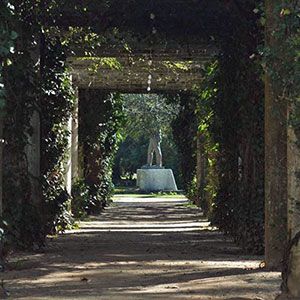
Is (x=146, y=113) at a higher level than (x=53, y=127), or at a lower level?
higher

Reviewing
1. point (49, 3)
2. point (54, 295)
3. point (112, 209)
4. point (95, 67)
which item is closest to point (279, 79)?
point (54, 295)

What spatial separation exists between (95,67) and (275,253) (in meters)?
9.23

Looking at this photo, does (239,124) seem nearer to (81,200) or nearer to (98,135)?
(81,200)

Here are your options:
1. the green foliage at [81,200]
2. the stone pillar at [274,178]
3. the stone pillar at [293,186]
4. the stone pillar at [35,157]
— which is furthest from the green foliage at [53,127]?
the stone pillar at [293,186]

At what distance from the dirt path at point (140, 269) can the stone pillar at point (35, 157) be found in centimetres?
82

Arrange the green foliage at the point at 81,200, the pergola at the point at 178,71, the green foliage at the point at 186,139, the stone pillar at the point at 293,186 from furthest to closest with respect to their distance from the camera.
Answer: the green foliage at the point at 186,139, the green foliage at the point at 81,200, the pergola at the point at 178,71, the stone pillar at the point at 293,186

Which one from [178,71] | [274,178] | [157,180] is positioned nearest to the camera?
[274,178]

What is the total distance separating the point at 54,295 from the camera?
270 inches

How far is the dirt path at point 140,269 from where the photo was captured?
705cm

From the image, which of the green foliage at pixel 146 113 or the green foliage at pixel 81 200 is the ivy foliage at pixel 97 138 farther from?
the green foliage at pixel 146 113

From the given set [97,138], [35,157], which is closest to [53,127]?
[35,157]

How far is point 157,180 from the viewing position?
39.8 metres

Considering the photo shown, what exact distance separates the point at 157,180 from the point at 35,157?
1105 inches

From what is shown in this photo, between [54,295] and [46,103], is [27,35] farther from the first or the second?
[54,295]
